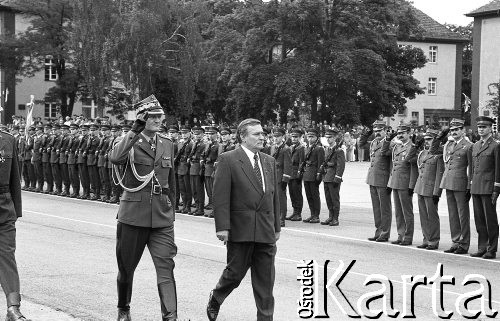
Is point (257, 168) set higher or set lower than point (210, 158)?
higher

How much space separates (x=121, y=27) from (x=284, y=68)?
9.51 m

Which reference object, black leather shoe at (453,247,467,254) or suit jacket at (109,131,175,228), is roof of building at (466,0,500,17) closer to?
black leather shoe at (453,247,467,254)

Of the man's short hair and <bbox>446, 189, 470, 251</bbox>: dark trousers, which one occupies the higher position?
the man's short hair

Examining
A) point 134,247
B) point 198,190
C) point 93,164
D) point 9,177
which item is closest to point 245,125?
point 134,247

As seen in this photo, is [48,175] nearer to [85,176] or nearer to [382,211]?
[85,176]

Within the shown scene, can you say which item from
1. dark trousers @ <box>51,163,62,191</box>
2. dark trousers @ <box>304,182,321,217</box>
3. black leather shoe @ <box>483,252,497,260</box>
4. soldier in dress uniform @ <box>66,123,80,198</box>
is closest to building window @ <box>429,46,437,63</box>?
dark trousers @ <box>51,163,62,191</box>

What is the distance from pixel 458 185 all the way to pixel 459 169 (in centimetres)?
25

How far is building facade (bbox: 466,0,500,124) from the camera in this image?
211 feet

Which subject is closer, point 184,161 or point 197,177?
point 197,177

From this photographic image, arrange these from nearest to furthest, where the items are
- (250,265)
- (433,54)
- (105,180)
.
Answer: (250,265) → (105,180) → (433,54)

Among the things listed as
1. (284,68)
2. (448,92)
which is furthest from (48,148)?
(448,92)

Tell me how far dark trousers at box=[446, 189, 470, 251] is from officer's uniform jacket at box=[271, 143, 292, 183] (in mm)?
4941

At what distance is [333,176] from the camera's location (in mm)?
19031

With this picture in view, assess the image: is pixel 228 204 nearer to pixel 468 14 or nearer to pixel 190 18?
pixel 190 18
